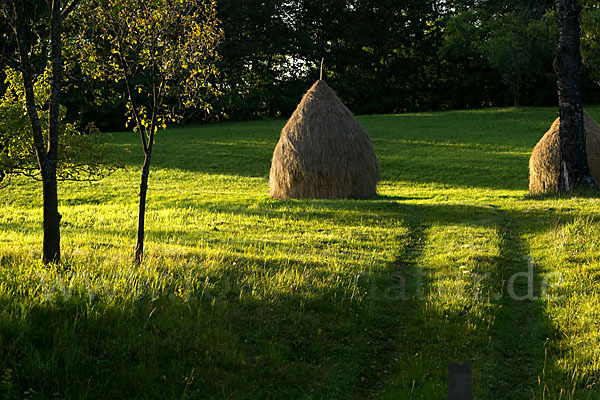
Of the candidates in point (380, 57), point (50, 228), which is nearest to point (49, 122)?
point (50, 228)

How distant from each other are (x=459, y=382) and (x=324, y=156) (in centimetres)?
1544

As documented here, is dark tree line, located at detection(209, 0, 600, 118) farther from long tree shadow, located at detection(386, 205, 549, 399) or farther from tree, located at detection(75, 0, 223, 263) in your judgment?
long tree shadow, located at detection(386, 205, 549, 399)

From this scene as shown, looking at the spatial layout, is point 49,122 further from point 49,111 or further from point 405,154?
point 405,154

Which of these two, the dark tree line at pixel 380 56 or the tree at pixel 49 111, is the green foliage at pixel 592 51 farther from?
the tree at pixel 49 111

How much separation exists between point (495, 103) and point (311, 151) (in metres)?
41.5

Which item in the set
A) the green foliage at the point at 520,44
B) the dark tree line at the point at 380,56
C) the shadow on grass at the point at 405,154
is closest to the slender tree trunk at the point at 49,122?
the shadow on grass at the point at 405,154

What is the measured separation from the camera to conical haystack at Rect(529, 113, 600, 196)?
56.7 feet

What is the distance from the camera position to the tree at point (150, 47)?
348 inches

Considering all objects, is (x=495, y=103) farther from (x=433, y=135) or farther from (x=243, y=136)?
(x=243, y=136)

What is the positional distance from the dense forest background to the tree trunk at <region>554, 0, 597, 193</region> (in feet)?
103

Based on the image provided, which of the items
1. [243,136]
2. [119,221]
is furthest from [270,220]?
[243,136]

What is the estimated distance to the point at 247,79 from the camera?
5391 centimetres

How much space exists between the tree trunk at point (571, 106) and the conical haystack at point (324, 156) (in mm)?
5594

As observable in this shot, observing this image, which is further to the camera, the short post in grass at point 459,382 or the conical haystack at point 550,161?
the conical haystack at point 550,161
